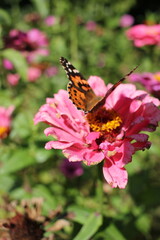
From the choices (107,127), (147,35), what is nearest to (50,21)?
(147,35)

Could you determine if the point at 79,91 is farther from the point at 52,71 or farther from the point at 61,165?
the point at 52,71

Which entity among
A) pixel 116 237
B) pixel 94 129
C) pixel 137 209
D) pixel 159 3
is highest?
pixel 159 3

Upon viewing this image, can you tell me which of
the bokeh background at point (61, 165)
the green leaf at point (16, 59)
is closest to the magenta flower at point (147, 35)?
the bokeh background at point (61, 165)

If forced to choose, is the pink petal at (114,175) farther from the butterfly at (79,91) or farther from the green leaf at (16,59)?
the green leaf at (16,59)

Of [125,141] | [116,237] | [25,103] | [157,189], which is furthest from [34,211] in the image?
[25,103]

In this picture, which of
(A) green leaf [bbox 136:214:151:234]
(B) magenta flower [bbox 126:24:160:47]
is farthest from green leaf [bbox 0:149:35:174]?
(B) magenta flower [bbox 126:24:160:47]

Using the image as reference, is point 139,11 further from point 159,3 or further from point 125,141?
point 125,141
